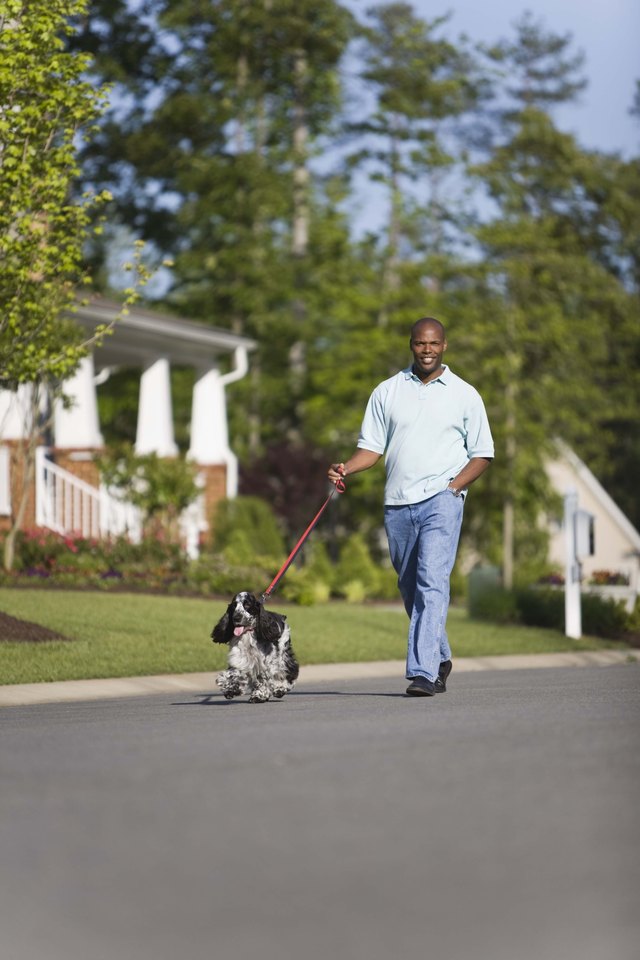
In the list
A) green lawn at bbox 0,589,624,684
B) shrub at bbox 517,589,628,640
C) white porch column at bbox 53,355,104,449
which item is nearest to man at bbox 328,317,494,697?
green lawn at bbox 0,589,624,684

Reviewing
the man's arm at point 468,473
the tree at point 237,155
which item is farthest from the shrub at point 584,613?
the tree at point 237,155

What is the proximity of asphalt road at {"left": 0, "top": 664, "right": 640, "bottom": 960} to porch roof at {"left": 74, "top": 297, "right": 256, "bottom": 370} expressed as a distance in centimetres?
1930

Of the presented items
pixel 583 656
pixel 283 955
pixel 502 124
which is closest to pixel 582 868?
pixel 283 955

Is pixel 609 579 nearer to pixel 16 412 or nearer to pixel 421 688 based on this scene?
pixel 16 412

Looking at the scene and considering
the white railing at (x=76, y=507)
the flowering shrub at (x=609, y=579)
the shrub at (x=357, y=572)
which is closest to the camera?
the flowering shrub at (x=609, y=579)

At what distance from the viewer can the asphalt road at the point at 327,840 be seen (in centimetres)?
421

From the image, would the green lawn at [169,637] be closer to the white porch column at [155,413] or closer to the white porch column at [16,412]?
the white porch column at [16,412]

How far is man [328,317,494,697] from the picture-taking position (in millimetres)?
10133

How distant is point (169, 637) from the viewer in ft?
51.8

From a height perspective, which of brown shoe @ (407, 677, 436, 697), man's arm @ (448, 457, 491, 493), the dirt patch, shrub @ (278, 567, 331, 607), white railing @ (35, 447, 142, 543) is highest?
white railing @ (35, 447, 142, 543)

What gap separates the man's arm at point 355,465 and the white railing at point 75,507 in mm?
14584

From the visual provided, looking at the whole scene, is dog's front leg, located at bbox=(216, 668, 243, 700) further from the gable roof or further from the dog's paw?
the gable roof

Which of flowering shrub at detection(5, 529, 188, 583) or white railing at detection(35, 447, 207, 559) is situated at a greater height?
white railing at detection(35, 447, 207, 559)

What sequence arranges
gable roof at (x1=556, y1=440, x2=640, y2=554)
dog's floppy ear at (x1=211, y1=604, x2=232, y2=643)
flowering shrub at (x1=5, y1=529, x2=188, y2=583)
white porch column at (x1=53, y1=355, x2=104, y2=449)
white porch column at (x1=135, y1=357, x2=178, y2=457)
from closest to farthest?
dog's floppy ear at (x1=211, y1=604, x2=232, y2=643)
flowering shrub at (x1=5, y1=529, x2=188, y2=583)
white porch column at (x1=53, y1=355, x2=104, y2=449)
white porch column at (x1=135, y1=357, x2=178, y2=457)
gable roof at (x1=556, y1=440, x2=640, y2=554)
